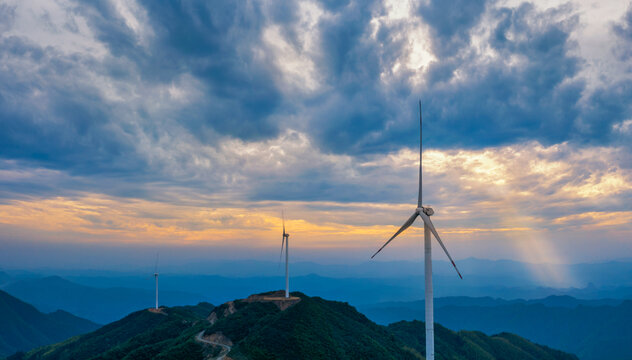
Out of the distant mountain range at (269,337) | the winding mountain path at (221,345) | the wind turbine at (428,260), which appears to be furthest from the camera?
the distant mountain range at (269,337)

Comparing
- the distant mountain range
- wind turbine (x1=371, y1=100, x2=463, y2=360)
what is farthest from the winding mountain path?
wind turbine (x1=371, y1=100, x2=463, y2=360)

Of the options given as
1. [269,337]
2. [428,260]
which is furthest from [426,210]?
[269,337]

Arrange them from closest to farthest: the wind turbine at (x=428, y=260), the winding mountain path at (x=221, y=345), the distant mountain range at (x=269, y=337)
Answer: the wind turbine at (x=428, y=260) → the winding mountain path at (x=221, y=345) → the distant mountain range at (x=269, y=337)

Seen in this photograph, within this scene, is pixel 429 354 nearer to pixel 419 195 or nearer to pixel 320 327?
pixel 419 195

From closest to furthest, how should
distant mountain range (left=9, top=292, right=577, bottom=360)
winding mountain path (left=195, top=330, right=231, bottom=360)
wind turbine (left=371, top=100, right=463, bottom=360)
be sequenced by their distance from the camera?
1. wind turbine (left=371, top=100, right=463, bottom=360)
2. winding mountain path (left=195, top=330, right=231, bottom=360)
3. distant mountain range (left=9, top=292, right=577, bottom=360)

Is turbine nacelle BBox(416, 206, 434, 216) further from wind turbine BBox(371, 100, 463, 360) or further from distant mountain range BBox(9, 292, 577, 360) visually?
distant mountain range BBox(9, 292, 577, 360)

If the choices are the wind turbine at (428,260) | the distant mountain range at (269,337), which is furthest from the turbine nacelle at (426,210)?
the distant mountain range at (269,337)

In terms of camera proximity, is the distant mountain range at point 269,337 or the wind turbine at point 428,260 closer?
the wind turbine at point 428,260

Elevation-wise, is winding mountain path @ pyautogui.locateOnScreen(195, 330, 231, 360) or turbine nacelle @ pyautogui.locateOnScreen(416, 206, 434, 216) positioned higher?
turbine nacelle @ pyautogui.locateOnScreen(416, 206, 434, 216)

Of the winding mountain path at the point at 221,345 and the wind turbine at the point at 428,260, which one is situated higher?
the wind turbine at the point at 428,260

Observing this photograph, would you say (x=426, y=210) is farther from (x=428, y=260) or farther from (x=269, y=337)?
(x=269, y=337)

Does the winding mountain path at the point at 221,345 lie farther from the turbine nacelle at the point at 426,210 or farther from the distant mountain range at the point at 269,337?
the turbine nacelle at the point at 426,210
